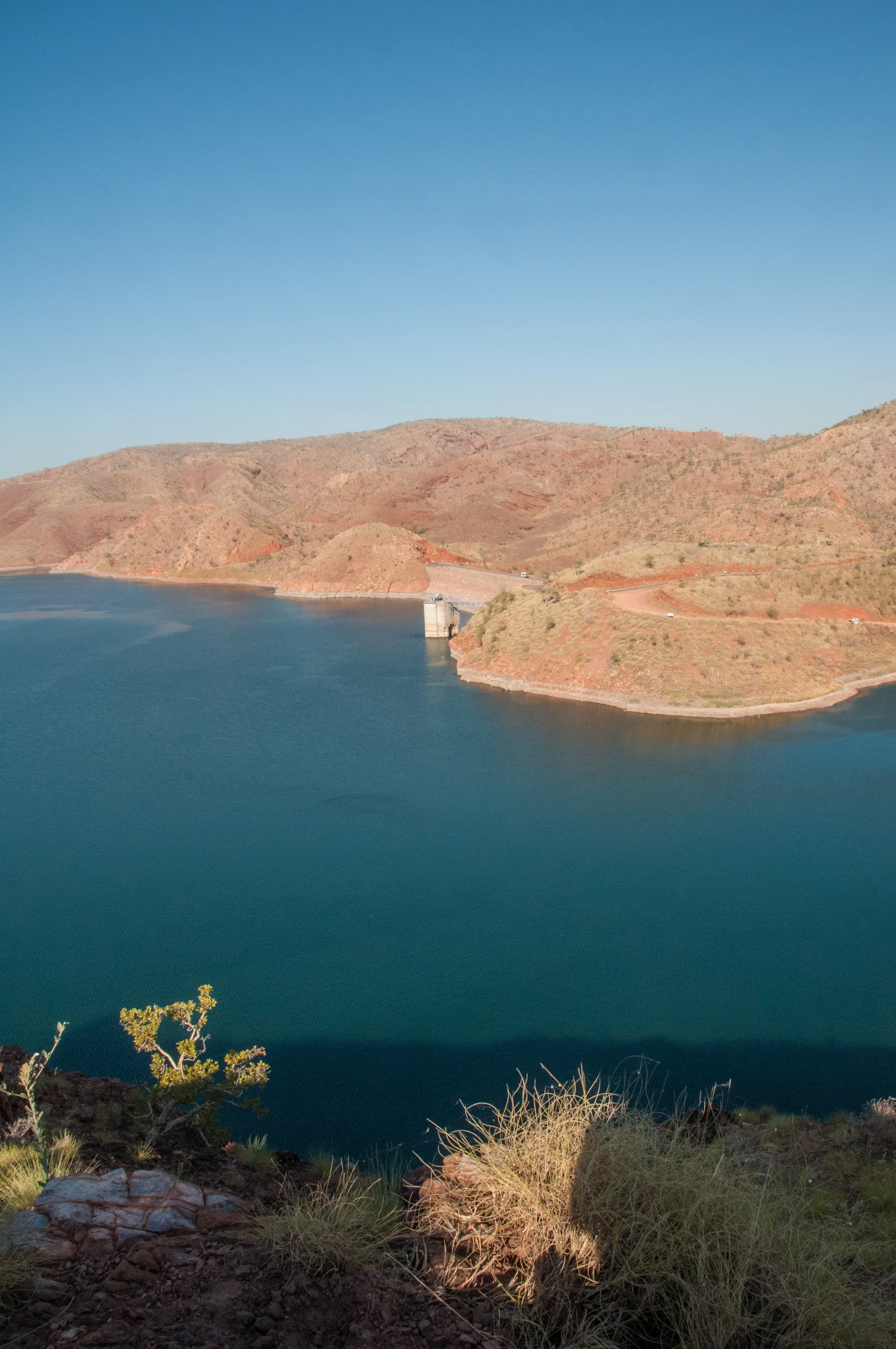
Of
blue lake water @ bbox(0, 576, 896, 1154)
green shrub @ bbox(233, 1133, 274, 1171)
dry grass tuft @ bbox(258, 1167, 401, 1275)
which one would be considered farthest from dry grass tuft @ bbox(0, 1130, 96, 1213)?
blue lake water @ bbox(0, 576, 896, 1154)

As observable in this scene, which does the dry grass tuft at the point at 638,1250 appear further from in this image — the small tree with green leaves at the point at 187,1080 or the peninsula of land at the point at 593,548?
the peninsula of land at the point at 593,548

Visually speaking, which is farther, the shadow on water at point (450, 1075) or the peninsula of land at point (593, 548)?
the peninsula of land at point (593, 548)

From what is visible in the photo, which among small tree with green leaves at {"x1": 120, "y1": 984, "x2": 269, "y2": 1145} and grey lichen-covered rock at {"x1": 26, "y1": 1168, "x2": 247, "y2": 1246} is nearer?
grey lichen-covered rock at {"x1": 26, "y1": 1168, "x2": 247, "y2": 1246}

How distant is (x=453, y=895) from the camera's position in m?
20.2

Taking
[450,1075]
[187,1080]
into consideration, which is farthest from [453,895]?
[187,1080]

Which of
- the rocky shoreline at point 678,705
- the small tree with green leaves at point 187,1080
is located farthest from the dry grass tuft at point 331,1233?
the rocky shoreline at point 678,705

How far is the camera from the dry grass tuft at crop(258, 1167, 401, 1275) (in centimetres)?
547

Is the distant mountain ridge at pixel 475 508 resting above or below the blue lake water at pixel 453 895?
above

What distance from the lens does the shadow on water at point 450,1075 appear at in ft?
42.5

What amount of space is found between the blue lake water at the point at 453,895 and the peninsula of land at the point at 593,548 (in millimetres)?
4239

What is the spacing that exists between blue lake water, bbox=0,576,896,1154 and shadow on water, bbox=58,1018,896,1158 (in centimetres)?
5

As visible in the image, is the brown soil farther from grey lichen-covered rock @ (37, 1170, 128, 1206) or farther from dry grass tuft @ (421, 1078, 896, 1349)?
grey lichen-covered rock @ (37, 1170, 128, 1206)

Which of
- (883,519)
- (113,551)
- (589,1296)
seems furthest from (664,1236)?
(113,551)

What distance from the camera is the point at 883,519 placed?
65.9 metres
